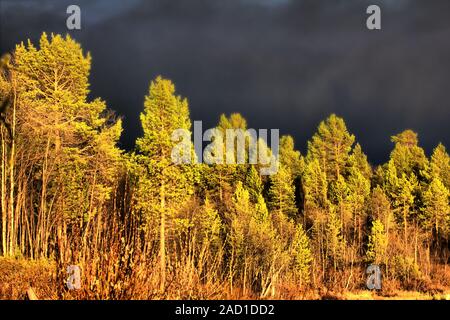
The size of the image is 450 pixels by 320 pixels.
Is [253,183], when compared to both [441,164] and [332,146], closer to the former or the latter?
[332,146]

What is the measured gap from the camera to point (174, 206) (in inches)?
1364

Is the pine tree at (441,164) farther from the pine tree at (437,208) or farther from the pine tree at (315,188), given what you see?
the pine tree at (315,188)

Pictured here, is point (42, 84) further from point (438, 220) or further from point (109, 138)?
point (438, 220)

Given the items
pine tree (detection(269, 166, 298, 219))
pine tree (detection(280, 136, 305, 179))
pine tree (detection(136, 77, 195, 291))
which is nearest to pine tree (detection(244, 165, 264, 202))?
pine tree (detection(269, 166, 298, 219))

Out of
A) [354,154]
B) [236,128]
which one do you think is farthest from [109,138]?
[354,154]

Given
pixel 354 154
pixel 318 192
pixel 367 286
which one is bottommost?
pixel 367 286

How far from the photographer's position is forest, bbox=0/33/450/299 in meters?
5.94

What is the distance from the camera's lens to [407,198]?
5106cm

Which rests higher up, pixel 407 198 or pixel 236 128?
pixel 236 128

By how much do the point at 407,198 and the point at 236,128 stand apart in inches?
775

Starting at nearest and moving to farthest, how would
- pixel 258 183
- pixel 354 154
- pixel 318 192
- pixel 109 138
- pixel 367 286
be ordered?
pixel 109 138 < pixel 367 286 < pixel 258 183 < pixel 318 192 < pixel 354 154


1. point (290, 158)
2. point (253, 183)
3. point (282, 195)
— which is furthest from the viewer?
point (290, 158)

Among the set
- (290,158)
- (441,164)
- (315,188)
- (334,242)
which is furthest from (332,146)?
(334,242)

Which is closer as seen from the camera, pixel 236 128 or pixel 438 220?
pixel 438 220
